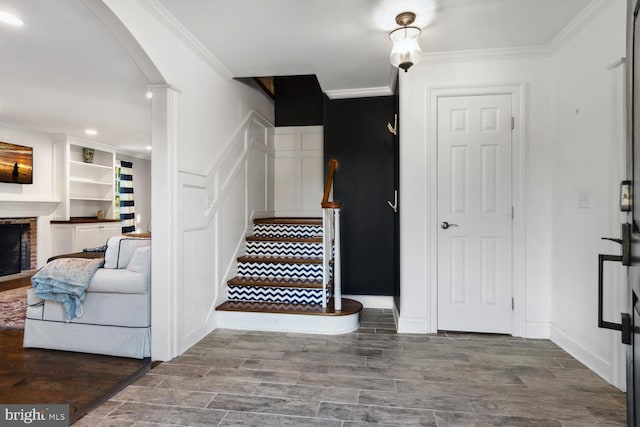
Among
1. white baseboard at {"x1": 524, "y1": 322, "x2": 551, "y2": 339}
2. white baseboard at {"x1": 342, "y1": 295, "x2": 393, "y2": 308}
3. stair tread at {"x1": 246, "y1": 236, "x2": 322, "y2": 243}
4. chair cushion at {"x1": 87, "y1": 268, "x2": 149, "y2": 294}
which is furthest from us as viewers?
white baseboard at {"x1": 342, "y1": 295, "x2": 393, "y2": 308}

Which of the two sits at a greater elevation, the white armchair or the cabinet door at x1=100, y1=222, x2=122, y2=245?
the cabinet door at x1=100, y1=222, x2=122, y2=245

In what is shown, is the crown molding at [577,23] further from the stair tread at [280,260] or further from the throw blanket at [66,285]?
the throw blanket at [66,285]

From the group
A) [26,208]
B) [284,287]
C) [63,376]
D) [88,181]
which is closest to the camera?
[63,376]

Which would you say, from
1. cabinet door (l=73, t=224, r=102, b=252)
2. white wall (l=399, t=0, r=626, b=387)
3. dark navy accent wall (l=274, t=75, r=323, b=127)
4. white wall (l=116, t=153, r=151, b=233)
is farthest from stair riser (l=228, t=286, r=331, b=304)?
white wall (l=116, t=153, r=151, b=233)

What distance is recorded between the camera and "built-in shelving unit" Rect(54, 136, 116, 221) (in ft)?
19.1

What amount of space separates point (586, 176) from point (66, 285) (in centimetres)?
373

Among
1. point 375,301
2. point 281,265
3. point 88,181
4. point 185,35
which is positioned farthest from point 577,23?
point 88,181

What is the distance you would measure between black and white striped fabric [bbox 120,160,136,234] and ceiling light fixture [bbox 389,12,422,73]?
6.77 m

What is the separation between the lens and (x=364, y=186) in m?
3.79

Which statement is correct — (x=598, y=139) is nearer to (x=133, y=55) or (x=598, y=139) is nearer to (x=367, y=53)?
(x=367, y=53)

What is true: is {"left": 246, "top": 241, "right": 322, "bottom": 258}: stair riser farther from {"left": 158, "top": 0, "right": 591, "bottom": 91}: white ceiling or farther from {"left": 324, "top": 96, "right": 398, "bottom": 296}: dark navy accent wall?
{"left": 158, "top": 0, "right": 591, "bottom": 91}: white ceiling

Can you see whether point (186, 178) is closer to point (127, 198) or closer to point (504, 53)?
point (504, 53)

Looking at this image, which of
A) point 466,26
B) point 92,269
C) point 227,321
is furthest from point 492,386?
point 92,269
